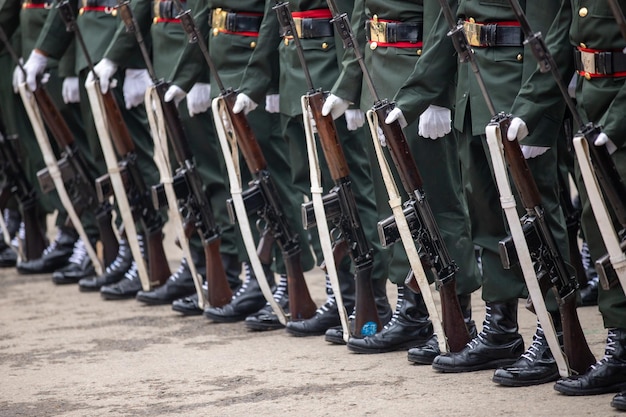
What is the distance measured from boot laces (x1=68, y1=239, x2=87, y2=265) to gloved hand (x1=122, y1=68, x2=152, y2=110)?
47.5 inches

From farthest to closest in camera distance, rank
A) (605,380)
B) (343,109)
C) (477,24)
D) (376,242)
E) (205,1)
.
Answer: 1. (205,1)
2. (376,242)
3. (343,109)
4. (477,24)
5. (605,380)

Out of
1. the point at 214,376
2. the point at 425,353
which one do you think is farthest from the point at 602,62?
the point at 214,376

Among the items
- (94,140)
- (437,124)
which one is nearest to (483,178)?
(437,124)

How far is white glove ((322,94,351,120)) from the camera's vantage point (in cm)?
520

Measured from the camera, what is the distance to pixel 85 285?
7363 mm

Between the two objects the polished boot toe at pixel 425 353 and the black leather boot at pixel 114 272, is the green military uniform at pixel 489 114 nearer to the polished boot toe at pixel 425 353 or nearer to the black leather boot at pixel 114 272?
the polished boot toe at pixel 425 353

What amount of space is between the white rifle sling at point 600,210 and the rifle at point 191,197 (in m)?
2.71

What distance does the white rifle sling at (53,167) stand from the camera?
23.9ft

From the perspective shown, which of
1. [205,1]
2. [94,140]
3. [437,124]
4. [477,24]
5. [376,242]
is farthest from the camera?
[94,140]

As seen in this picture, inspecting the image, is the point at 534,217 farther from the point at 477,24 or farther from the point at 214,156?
the point at 214,156

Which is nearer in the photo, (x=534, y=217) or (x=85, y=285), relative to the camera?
(x=534, y=217)

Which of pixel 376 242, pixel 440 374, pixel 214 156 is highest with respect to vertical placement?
pixel 214 156

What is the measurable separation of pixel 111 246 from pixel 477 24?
11.4 ft

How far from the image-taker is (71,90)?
294 inches
